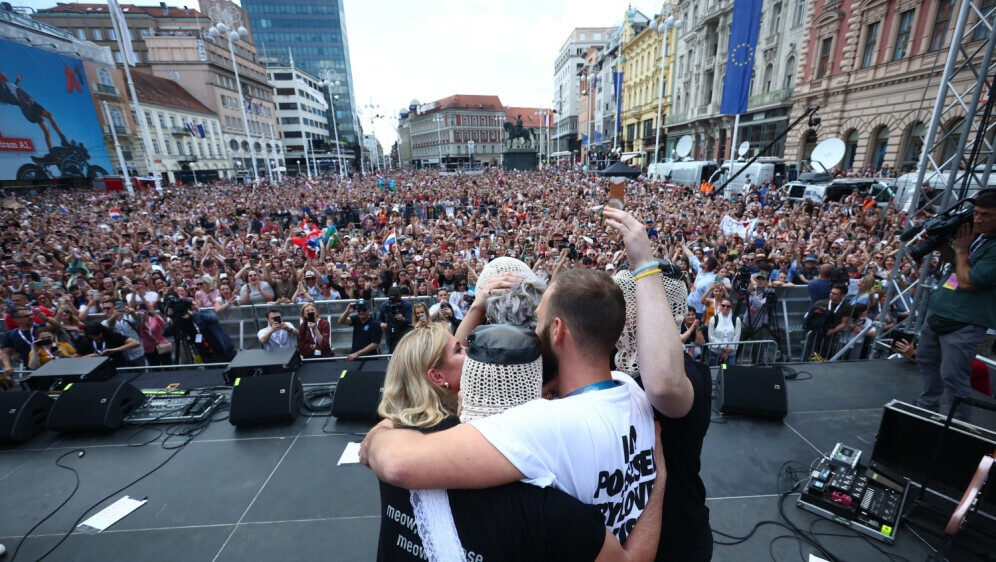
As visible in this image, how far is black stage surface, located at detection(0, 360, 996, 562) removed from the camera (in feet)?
10.4

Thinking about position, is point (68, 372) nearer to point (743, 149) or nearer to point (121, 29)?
point (121, 29)

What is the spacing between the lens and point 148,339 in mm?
6707

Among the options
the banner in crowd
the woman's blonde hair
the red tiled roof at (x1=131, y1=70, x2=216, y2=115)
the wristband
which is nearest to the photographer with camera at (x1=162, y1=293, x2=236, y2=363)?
the woman's blonde hair

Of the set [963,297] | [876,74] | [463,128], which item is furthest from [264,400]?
[463,128]

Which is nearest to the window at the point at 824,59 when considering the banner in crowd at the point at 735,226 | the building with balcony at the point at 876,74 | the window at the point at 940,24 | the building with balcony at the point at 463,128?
the building with balcony at the point at 876,74

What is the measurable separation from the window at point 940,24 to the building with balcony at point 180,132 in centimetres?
5912

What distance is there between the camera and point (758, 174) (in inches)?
835

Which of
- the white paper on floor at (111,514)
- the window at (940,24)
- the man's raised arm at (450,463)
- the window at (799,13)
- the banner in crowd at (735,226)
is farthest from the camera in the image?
the window at (799,13)

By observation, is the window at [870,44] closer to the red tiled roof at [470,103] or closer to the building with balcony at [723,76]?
the building with balcony at [723,76]

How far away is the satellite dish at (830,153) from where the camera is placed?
16642mm

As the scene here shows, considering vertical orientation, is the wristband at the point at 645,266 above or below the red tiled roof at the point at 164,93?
below

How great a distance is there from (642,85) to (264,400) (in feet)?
181

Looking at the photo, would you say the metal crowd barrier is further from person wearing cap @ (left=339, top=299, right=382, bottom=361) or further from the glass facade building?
the glass facade building

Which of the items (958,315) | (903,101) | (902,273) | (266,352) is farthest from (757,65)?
(266,352)
